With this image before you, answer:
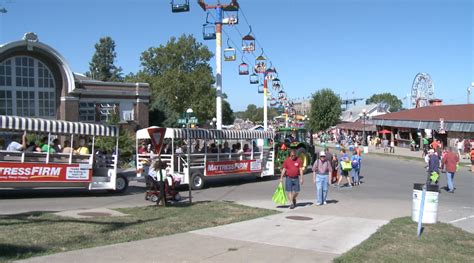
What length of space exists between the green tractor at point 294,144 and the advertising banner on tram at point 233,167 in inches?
147

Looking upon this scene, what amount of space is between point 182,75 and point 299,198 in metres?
56.4

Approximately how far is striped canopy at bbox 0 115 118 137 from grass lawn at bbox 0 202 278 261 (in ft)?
14.3

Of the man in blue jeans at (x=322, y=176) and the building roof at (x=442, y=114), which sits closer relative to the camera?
the man in blue jeans at (x=322, y=176)

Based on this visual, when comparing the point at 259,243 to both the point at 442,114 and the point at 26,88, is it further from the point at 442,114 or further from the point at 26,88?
the point at 442,114

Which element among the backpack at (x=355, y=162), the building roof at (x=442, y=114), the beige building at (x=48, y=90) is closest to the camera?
the backpack at (x=355, y=162)

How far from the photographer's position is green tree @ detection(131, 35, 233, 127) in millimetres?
72000

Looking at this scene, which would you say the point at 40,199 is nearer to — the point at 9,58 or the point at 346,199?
the point at 346,199

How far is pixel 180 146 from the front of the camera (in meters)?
20.9

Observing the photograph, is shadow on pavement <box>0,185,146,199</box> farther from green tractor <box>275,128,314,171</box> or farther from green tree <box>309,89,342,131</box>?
green tree <box>309,89,342,131</box>

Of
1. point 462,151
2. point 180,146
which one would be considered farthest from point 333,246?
point 462,151

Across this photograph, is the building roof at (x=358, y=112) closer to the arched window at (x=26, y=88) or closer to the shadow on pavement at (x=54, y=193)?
the arched window at (x=26, y=88)

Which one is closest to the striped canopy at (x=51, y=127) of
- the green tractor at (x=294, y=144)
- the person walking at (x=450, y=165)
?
the green tractor at (x=294, y=144)

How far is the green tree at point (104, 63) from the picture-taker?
9594 cm

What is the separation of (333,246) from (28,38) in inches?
1316
